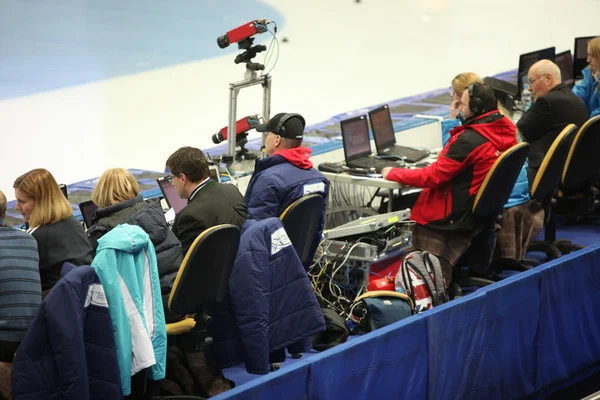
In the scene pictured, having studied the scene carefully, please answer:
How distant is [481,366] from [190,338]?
3.91ft

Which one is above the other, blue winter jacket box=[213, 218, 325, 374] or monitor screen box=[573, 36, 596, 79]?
monitor screen box=[573, 36, 596, 79]

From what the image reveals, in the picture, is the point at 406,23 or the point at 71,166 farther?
the point at 406,23

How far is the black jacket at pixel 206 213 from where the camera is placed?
12.1 feet

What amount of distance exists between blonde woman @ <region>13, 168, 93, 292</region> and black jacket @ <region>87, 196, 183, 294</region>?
15cm

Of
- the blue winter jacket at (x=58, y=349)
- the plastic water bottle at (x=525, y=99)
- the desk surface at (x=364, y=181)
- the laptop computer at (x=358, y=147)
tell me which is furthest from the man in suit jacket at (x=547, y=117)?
the blue winter jacket at (x=58, y=349)

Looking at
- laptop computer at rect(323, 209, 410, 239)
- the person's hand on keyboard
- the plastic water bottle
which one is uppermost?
the plastic water bottle

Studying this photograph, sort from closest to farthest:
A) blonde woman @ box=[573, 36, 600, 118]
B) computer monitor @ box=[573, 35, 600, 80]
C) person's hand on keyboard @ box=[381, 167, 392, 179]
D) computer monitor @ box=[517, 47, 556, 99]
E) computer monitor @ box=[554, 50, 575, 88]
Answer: person's hand on keyboard @ box=[381, 167, 392, 179]
blonde woman @ box=[573, 36, 600, 118]
computer monitor @ box=[517, 47, 556, 99]
computer monitor @ box=[554, 50, 575, 88]
computer monitor @ box=[573, 35, 600, 80]

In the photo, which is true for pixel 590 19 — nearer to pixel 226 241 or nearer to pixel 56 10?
pixel 56 10

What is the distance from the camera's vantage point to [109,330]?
118 inches

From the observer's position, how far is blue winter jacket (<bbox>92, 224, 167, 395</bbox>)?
307cm

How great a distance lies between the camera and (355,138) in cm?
585

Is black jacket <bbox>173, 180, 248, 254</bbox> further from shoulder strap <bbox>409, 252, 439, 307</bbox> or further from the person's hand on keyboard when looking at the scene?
the person's hand on keyboard

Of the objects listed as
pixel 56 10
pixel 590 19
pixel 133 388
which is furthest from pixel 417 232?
pixel 590 19

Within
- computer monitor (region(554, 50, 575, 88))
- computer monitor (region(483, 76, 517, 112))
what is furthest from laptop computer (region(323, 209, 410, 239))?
computer monitor (region(554, 50, 575, 88))
